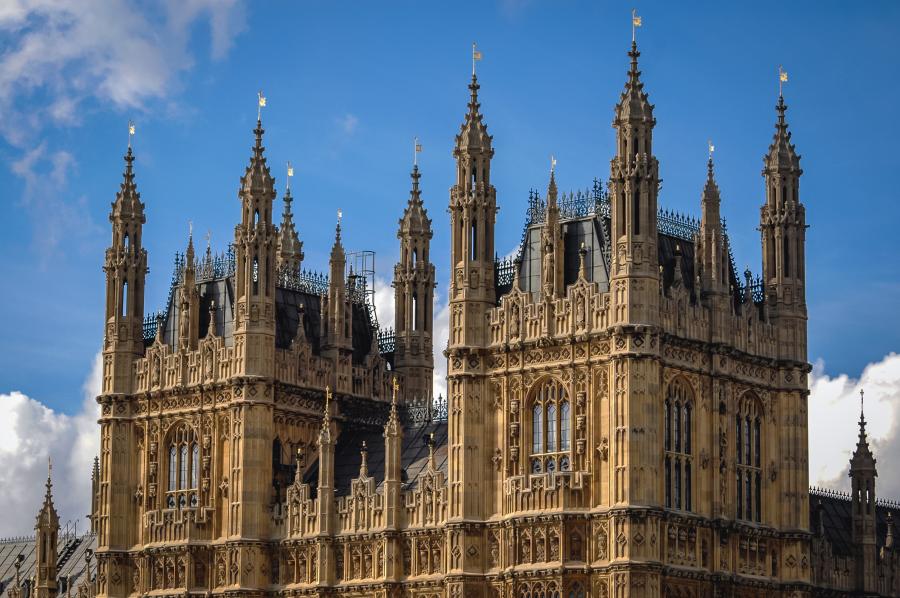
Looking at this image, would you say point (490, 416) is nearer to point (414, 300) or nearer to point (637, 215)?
point (637, 215)

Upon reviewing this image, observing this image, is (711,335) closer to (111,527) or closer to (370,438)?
(370,438)

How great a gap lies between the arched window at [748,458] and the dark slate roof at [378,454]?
13821 mm

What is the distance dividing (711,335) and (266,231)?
2385cm

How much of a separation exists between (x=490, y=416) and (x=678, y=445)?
8.65m

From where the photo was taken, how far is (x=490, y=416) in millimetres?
102875

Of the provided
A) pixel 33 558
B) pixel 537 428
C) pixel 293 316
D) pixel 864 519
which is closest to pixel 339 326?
pixel 293 316

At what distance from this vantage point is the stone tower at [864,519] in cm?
→ 10900

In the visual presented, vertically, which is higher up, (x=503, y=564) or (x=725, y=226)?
(x=725, y=226)

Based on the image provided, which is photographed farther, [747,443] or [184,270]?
[184,270]

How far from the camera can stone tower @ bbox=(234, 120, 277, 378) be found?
112 meters

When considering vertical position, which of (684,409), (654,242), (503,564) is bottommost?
(503,564)

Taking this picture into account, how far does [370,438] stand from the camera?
379 ft

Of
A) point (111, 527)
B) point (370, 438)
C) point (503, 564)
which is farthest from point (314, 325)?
point (503, 564)

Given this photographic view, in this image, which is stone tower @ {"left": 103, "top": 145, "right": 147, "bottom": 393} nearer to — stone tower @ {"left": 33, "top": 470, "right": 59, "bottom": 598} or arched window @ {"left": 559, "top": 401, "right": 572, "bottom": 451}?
stone tower @ {"left": 33, "top": 470, "right": 59, "bottom": 598}
